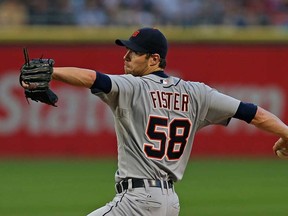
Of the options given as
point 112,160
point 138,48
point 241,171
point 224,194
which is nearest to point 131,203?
point 138,48

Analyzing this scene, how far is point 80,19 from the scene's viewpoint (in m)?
18.4

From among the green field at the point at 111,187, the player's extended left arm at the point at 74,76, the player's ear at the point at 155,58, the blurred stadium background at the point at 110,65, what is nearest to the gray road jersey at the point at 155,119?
the player's ear at the point at 155,58

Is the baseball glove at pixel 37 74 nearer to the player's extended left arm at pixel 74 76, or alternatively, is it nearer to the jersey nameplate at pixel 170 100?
the player's extended left arm at pixel 74 76

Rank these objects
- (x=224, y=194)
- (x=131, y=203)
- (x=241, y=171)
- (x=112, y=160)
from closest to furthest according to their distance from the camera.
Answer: (x=131, y=203)
(x=224, y=194)
(x=241, y=171)
(x=112, y=160)

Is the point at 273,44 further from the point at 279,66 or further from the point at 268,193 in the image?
the point at 268,193

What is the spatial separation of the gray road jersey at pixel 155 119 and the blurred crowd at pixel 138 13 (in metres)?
11.8

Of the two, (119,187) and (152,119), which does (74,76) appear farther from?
(119,187)

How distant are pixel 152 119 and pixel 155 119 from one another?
0.08ft

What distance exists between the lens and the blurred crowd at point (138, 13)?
59.3 feet

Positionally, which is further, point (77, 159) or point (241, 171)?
point (77, 159)

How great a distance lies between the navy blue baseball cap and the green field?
491 cm

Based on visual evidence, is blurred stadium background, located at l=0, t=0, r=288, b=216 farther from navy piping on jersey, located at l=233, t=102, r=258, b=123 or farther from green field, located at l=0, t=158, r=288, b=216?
navy piping on jersey, located at l=233, t=102, r=258, b=123

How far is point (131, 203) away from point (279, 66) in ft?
40.7

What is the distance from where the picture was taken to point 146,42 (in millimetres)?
6477
